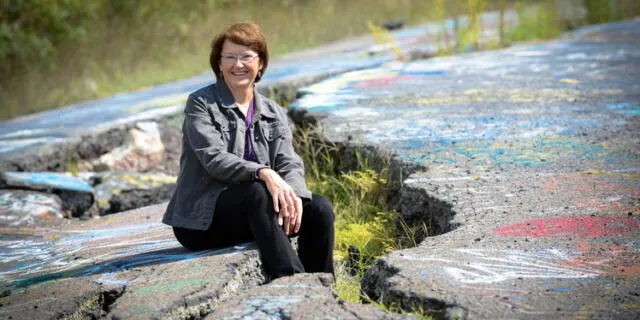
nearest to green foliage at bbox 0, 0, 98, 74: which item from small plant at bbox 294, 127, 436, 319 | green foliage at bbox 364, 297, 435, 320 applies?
small plant at bbox 294, 127, 436, 319

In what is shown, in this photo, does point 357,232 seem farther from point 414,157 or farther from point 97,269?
point 97,269

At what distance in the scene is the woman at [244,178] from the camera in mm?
3377

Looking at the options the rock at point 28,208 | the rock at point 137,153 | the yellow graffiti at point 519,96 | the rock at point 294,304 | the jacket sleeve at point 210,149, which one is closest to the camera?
the rock at point 294,304

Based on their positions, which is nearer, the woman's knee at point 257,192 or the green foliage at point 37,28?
the woman's knee at point 257,192

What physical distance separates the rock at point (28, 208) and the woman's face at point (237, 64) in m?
1.96

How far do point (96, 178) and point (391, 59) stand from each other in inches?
145

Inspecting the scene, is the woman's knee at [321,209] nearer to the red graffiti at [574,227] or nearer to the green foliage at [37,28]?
the red graffiti at [574,227]

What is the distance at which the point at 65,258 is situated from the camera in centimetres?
402

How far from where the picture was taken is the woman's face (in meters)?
3.71

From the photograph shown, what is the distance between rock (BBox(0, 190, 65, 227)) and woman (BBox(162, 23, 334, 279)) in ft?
5.97

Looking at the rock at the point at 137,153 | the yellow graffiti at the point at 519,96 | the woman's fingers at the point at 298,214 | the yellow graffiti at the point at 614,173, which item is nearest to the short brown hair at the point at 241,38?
the woman's fingers at the point at 298,214

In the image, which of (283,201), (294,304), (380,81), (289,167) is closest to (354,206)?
(289,167)

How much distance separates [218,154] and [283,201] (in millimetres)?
346

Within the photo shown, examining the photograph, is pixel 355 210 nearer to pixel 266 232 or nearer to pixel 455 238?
pixel 455 238
